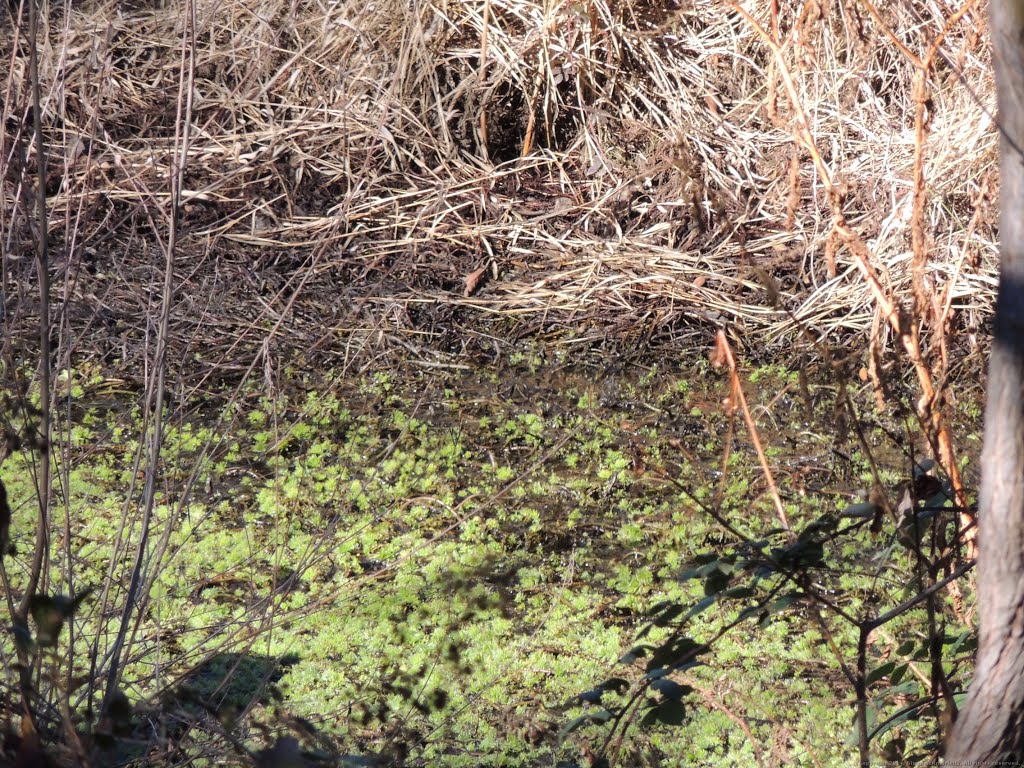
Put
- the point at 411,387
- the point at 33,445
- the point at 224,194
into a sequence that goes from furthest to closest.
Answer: the point at 224,194, the point at 411,387, the point at 33,445

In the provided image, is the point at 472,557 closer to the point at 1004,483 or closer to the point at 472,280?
the point at 472,280

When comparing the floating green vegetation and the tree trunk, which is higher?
the tree trunk

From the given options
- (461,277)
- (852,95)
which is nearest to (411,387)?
(461,277)

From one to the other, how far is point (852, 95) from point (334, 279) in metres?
2.89

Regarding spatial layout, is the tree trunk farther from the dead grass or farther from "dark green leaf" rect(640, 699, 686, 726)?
the dead grass

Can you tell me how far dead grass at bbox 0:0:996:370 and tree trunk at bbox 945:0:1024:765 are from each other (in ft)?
11.9

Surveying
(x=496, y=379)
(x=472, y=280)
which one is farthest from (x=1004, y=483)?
(x=472, y=280)

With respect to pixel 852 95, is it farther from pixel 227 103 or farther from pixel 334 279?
pixel 227 103

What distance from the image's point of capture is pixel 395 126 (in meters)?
6.23

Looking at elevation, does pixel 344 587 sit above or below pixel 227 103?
below

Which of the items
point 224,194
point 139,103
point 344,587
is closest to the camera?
point 344,587

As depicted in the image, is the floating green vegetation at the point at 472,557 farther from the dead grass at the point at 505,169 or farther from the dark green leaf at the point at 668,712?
the dead grass at the point at 505,169

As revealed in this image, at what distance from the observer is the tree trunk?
4.27ft

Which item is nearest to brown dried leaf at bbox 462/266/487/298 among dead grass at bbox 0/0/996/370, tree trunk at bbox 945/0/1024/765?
dead grass at bbox 0/0/996/370
